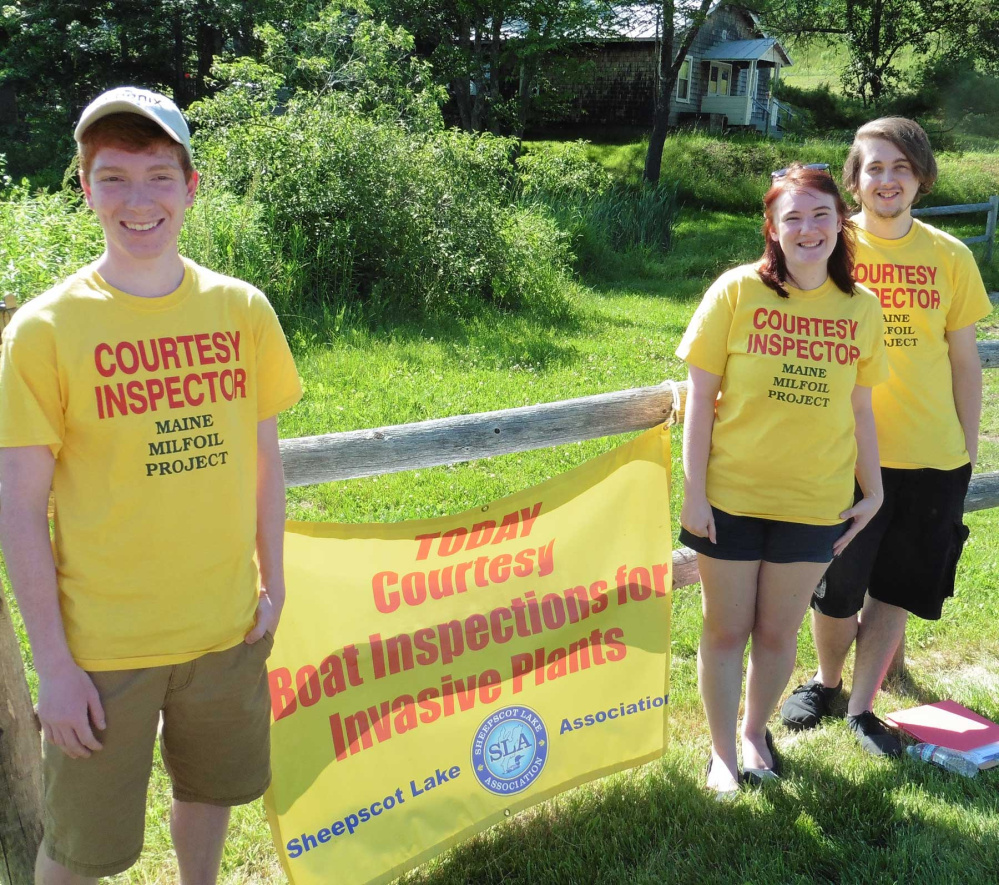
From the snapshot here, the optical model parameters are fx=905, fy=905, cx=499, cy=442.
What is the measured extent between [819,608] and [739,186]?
23.6 meters

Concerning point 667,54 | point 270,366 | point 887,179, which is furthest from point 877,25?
point 270,366

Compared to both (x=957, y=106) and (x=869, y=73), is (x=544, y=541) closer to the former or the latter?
(x=957, y=106)

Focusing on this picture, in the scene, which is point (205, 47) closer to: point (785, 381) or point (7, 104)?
point (7, 104)

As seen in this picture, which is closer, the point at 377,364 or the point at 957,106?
the point at 377,364

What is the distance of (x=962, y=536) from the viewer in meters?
3.31

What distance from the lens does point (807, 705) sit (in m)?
3.61

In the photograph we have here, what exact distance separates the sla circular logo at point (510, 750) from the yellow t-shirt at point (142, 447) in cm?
106

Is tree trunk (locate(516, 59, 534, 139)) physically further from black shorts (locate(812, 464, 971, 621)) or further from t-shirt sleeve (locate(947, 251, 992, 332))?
black shorts (locate(812, 464, 971, 621))

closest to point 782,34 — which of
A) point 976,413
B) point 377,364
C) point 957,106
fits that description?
point 957,106

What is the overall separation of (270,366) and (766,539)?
5.37ft

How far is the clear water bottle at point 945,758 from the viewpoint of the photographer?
3.22m

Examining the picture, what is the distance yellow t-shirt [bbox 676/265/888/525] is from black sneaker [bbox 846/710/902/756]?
109 cm

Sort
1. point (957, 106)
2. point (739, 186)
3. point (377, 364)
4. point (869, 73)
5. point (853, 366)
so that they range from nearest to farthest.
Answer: point (853, 366) < point (377, 364) < point (739, 186) < point (957, 106) < point (869, 73)

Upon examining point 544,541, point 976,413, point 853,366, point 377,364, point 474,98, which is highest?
point 474,98
